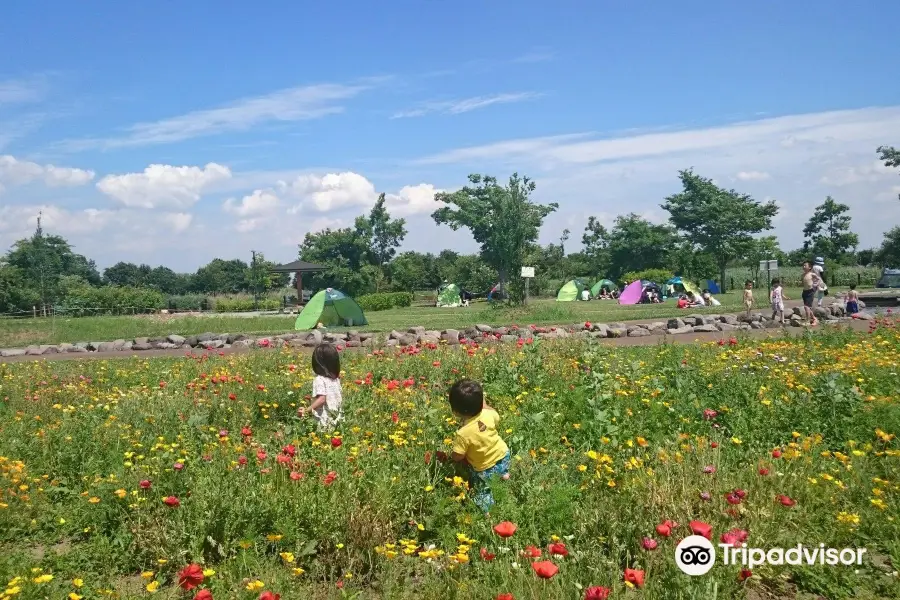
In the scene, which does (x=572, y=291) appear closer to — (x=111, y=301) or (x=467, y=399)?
(x=111, y=301)

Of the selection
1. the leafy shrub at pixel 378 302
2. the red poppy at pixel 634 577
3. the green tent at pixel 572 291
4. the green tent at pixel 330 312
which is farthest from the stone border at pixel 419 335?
the green tent at pixel 572 291

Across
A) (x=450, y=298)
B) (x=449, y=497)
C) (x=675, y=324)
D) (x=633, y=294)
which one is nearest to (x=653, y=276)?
(x=633, y=294)

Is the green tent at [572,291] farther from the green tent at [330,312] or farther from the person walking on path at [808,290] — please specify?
the person walking on path at [808,290]

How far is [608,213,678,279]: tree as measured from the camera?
52281mm

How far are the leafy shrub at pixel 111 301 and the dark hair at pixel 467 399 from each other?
3722 cm

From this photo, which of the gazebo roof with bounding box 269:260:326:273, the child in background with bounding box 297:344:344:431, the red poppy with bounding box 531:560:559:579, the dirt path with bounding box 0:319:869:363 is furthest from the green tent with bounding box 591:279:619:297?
the red poppy with bounding box 531:560:559:579

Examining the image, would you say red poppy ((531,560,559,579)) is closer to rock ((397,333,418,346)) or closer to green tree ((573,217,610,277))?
rock ((397,333,418,346))

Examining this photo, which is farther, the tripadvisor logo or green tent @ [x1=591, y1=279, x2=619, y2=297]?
green tent @ [x1=591, y1=279, x2=619, y2=297]

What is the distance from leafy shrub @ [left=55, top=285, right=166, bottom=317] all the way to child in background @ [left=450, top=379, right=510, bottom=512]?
37258 mm

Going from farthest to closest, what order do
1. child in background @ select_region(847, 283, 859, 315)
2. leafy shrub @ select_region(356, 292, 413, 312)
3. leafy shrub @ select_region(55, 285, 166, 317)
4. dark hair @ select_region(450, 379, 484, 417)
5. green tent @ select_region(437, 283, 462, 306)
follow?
green tent @ select_region(437, 283, 462, 306), leafy shrub @ select_region(55, 285, 166, 317), leafy shrub @ select_region(356, 292, 413, 312), child in background @ select_region(847, 283, 859, 315), dark hair @ select_region(450, 379, 484, 417)

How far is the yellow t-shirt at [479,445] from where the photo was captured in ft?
14.2

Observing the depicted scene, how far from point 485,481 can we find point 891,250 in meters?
59.0

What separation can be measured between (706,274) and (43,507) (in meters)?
47.8

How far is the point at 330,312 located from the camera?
23938 mm
